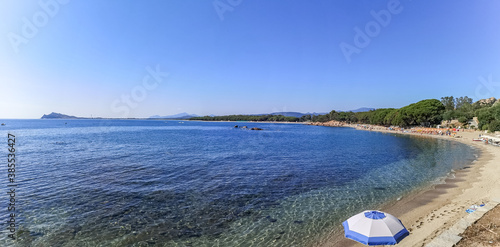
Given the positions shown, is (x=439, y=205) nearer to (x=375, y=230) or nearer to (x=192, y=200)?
(x=375, y=230)

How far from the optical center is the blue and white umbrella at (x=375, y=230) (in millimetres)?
7547

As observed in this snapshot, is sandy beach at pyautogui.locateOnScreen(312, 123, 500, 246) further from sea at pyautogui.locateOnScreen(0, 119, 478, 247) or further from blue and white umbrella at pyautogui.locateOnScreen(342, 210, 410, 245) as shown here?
blue and white umbrella at pyautogui.locateOnScreen(342, 210, 410, 245)

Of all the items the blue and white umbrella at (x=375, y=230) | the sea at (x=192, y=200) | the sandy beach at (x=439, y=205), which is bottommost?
the sea at (x=192, y=200)

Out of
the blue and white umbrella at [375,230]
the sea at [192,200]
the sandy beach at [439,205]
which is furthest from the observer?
the sea at [192,200]

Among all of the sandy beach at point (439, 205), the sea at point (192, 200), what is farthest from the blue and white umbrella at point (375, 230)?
the sea at point (192, 200)

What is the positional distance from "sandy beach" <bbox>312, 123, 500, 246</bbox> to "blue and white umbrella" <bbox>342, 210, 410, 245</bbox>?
2962 millimetres

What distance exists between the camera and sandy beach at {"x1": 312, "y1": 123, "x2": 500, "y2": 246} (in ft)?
35.4

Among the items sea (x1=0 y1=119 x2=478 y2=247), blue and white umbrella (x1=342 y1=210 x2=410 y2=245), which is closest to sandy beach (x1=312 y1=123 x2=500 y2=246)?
sea (x1=0 y1=119 x2=478 y2=247)

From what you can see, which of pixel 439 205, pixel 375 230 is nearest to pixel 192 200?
pixel 375 230

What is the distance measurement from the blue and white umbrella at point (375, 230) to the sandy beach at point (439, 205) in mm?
2962

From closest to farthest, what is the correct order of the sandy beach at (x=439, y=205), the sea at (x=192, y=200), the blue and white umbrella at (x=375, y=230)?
1. the blue and white umbrella at (x=375, y=230)
2. the sandy beach at (x=439, y=205)
3. the sea at (x=192, y=200)

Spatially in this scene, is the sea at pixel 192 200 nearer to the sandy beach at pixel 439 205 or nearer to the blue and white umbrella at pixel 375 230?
the sandy beach at pixel 439 205

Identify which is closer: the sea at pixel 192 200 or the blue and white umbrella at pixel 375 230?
the blue and white umbrella at pixel 375 230

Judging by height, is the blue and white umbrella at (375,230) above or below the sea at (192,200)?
above
